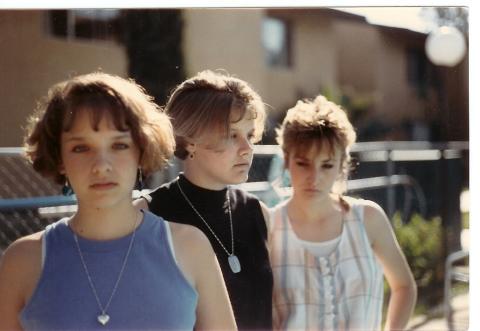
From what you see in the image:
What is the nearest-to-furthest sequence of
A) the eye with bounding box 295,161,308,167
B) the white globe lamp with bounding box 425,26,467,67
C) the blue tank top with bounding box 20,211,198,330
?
1. the blue tank top with bounding box 20,211,198,330
2. the eye with bounding box 295,161,308,167
3. the white globe lamp with bounding box 425,26,467,67

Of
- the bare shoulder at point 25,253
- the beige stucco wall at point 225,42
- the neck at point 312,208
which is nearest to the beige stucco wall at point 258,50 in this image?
the beige stucco wall at point 225,42

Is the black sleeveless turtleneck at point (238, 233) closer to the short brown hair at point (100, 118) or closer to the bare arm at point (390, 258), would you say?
the short brown hair at point (100, 118)

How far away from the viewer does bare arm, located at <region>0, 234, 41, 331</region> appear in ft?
3.15

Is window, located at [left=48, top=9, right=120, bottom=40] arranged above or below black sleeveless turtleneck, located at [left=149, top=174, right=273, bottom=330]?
above

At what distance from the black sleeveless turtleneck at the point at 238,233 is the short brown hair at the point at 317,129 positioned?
0.16 metres

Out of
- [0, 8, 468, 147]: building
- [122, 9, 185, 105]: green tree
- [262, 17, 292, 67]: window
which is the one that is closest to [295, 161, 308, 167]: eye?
[0, 8, 468, 147]: building

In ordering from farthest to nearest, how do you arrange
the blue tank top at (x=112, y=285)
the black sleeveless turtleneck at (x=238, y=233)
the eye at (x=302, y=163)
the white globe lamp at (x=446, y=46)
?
1. the white globe lamp at (x=446, y=46)
2. the eye at (x=302, y=163)
3. the black sleeveless turtleneck at (x=238, y=233)
4. the blue tank top at (x=112, y=285)

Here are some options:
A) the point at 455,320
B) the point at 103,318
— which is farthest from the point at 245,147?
the point at 455,320

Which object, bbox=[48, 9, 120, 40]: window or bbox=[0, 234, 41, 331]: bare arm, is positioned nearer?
bbox=[0, 234, 41, 331]: bare arm

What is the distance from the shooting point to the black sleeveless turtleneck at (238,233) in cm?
110

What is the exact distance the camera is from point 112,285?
100 cm

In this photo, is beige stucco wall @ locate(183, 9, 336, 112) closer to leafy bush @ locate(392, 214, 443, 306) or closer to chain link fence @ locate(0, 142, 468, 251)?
chain link fence @ locate(0, 142, 468, 251)

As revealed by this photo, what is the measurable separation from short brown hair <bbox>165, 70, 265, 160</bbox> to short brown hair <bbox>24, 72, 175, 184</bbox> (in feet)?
0.18
